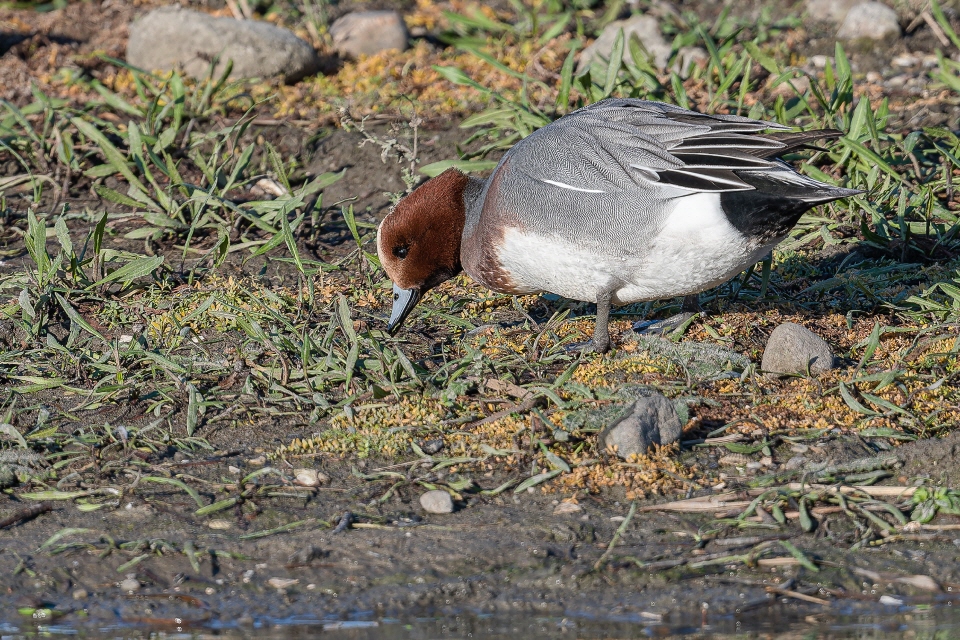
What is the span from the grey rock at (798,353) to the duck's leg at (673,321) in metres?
0.52

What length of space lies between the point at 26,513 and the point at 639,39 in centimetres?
478

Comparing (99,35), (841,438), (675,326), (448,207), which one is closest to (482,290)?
(448,207)

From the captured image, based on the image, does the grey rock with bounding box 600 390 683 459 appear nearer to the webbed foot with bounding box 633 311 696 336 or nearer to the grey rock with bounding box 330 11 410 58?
the webbed foot with bounding box 633 311 696 336

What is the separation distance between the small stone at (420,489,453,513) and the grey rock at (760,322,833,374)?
1.47 meters

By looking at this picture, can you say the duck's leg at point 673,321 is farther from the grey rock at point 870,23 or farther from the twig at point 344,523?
the grey rock at point 870,23

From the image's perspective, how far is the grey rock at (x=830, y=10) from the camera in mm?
7617

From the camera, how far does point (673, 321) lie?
4688mm

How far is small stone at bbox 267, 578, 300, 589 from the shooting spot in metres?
3.11

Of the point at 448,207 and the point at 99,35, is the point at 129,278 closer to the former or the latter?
the point at 448,207

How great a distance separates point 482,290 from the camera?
5164mm

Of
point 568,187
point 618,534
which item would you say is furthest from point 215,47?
point 618,534

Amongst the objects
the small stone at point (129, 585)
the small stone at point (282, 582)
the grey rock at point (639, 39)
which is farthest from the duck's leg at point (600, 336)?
the grey rock at point (639, 39)

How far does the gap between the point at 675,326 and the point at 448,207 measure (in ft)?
3.54

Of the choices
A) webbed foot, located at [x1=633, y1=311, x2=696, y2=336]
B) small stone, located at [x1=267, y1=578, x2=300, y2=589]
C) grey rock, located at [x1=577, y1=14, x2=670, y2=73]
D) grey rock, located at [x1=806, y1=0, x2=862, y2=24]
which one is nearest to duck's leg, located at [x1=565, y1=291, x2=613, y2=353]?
webbed foot, located at [x1=633, y1=311, x2=696, y2=336]
